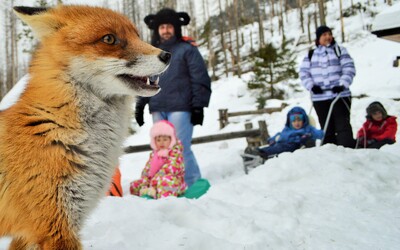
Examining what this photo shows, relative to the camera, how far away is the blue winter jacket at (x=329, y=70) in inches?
217

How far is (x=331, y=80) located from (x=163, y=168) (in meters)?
3.46

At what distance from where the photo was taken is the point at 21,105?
1565 mm

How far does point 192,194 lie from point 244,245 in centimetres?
289

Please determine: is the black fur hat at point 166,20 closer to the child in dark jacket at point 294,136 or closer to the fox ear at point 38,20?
the fox ear at point 38,20

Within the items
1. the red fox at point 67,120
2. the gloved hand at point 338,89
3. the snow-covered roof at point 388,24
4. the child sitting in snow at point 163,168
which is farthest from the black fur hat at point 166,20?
the red fox at point 67,120

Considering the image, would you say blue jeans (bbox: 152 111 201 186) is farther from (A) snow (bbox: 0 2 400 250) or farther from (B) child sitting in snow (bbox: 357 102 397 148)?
(B) child sitting in snow (bbox: 357 102 397 148)

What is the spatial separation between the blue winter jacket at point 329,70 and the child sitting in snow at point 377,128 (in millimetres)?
1696

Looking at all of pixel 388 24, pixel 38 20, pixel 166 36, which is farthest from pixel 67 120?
pixel 388 24

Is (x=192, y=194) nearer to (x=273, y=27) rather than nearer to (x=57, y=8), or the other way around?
(x=57, y=8)

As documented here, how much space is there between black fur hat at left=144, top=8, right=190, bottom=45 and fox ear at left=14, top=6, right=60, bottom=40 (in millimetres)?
3178

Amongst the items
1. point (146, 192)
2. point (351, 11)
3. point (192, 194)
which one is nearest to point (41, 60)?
point (146, 192)

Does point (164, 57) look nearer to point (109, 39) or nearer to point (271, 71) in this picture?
point (109, 39)

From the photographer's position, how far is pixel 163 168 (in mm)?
4793

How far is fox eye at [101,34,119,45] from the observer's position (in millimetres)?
1652
